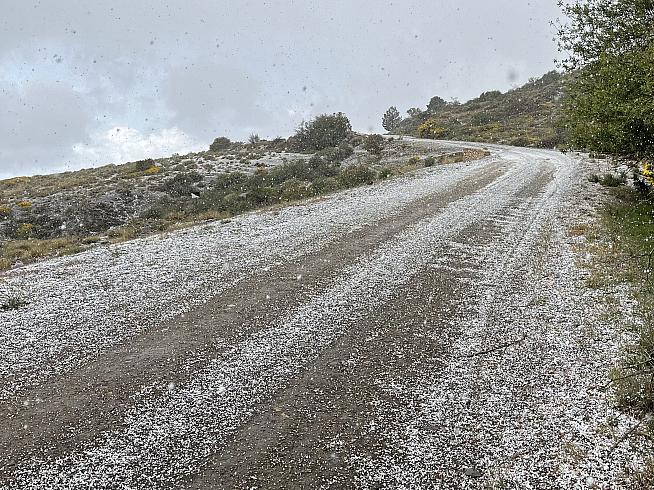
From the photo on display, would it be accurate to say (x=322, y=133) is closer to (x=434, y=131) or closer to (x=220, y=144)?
(x=220, y=144)

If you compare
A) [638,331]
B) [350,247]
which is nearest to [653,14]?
[350,247]

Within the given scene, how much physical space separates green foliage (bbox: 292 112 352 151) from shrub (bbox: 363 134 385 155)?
2087mm

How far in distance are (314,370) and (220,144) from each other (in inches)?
1866

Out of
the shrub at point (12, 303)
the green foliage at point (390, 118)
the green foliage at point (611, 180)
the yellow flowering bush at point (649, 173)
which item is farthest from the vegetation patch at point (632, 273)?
the green foliage at point (390, 118)

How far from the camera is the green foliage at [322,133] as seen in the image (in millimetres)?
40562

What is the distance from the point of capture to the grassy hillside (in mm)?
44478

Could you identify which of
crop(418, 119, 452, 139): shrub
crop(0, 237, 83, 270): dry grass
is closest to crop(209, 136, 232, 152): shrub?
crop(418, 119, 452, 139): shrub

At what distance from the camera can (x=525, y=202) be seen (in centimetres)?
1553

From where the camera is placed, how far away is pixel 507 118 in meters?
57.4

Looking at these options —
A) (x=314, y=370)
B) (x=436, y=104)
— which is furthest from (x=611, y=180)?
(x=436, y=104)

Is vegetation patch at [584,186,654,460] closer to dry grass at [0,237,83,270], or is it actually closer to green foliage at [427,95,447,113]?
dry grass at [0,237,83,270]

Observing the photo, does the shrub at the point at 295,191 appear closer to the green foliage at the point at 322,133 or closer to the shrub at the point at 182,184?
the shrub at the point at 182,184

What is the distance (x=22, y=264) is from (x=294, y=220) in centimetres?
694

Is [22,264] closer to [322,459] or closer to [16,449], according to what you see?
[16,449]
